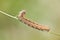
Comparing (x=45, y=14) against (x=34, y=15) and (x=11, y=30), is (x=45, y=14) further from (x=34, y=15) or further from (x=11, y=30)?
(x=11, y=30)

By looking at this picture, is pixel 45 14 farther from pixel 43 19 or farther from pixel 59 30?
pixel 59 30

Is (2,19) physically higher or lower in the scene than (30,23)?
higher

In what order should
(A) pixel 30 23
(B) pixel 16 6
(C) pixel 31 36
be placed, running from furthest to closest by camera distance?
1. (C) pixel 31 36
2. (B) pixel 16 6
3. (A) pixel 30 23

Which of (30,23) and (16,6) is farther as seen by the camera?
(16,6)

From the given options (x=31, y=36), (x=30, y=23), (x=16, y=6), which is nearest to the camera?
(x=30, y=23)

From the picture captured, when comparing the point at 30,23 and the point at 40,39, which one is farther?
the point at 40,39

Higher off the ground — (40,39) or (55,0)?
(55,0)

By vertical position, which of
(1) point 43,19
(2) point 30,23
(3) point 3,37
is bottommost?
(2) point 30,23

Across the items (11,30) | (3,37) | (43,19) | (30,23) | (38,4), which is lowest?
(30,23)

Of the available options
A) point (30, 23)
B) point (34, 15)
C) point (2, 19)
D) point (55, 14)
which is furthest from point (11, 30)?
point (30, 23)
